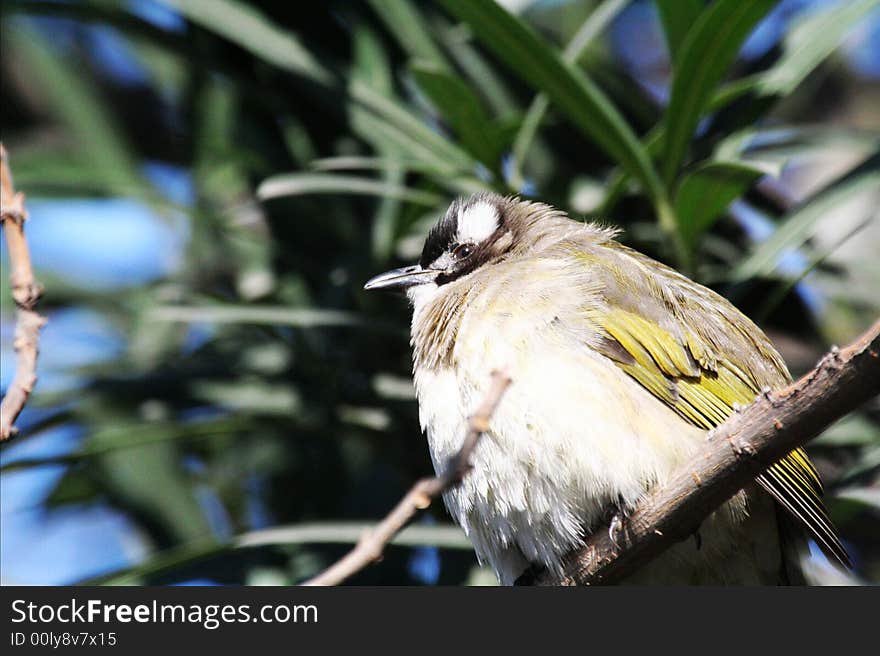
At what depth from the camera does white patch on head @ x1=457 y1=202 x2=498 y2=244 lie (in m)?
3.82

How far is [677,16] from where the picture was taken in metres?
3.79

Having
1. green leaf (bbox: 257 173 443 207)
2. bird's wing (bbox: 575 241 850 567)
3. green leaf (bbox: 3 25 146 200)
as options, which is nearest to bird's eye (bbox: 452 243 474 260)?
green leaf (bbox: 257 173 443 207)

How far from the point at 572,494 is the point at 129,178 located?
2.48 metres

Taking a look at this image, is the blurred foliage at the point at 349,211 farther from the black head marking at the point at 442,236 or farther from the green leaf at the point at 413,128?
the black head marking at the point at 442,236

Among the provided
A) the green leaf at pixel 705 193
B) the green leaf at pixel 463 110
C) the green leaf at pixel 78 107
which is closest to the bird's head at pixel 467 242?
the green leaf at pixel 463 110

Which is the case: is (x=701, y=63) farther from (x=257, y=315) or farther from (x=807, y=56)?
(x=257, y=315)

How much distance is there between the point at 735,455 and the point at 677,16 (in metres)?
1.92

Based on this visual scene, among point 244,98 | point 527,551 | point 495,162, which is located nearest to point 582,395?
point 527,551

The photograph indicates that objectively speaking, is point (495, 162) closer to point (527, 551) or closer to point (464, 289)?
point (464, 289)

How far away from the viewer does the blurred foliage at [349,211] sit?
3691 millimetres

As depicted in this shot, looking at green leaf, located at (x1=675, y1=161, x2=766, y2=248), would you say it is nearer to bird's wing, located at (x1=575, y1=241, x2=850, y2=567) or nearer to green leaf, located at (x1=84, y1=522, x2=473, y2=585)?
bird's wing, located at (x1=575, y1=241, x2=850, y2=567)

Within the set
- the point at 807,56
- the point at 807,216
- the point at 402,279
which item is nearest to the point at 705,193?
the point at 807,216

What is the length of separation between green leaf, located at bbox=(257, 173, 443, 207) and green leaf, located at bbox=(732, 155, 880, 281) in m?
1.09

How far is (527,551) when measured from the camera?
3205mm
